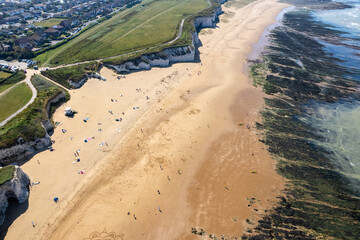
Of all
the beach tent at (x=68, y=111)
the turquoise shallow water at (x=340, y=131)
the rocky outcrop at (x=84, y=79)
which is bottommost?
the turquoise shallow water at (x=340, y=131)

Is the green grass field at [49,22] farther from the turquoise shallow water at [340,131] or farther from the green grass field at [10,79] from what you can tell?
the turquoise shallow water at [340,131]

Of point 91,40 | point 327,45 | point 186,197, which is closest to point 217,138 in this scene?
point 186,197

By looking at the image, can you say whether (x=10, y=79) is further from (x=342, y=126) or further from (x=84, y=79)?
(x=342, y=126)

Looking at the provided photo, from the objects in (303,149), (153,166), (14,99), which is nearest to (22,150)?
(14,99)

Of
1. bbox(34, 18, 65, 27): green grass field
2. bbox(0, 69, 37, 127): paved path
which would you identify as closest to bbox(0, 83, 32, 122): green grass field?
bbox(0, 69, 37, 127): paved path

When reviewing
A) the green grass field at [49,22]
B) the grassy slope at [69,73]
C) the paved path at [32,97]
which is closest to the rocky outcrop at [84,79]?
the grassy slope at [69,73]
